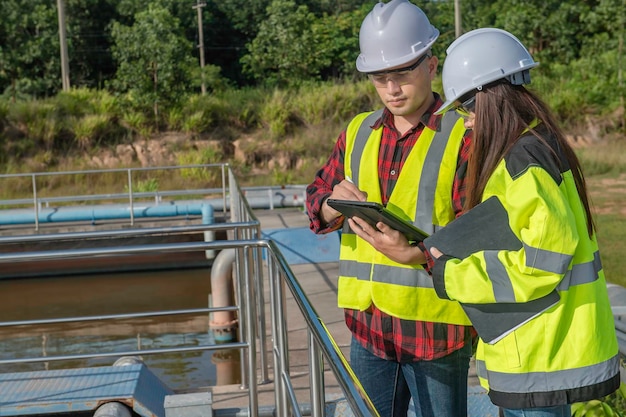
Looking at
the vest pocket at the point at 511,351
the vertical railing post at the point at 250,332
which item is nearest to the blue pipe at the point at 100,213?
the vertical railing post at the point at 250,332

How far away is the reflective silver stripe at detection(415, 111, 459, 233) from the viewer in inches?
113

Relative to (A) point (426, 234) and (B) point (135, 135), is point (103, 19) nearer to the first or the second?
(B) point (135, 135)

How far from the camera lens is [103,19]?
4062 centimetres

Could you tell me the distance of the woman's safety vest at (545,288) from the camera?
2258 mm

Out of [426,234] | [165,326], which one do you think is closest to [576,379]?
[426,234]

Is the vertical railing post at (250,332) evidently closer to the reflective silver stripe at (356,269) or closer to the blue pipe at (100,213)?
the reflective silver stripe at (356,269)

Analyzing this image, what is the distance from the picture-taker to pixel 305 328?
7.18 meters

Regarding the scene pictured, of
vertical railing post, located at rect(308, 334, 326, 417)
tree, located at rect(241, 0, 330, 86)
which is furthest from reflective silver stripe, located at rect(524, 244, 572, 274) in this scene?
tree, located at rect(241, 0, 330, 86)

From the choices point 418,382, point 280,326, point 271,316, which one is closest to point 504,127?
point 418,382

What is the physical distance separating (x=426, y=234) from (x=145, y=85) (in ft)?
82.1

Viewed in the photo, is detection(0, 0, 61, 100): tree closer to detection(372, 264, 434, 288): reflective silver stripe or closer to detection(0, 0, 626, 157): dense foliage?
detection(0, 0, 626, 157): dense foliage

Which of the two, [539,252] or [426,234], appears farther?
[426,234]

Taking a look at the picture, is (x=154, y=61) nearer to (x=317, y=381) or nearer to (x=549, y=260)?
(x=317, y=381)

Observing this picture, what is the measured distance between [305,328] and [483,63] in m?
4.89
